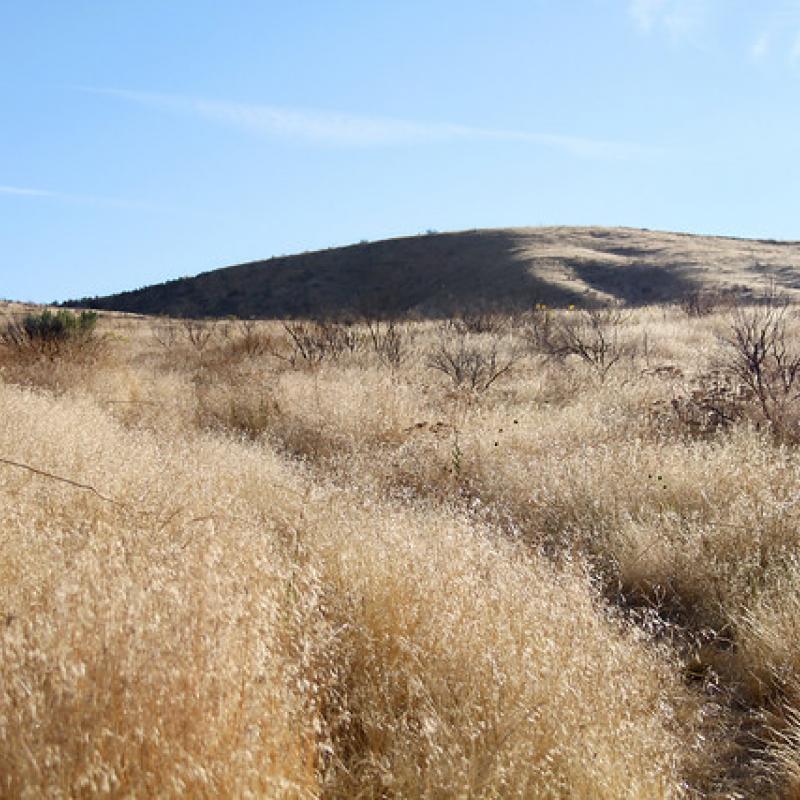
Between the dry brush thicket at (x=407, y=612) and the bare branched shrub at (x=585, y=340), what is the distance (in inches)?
162

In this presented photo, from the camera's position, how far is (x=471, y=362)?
11.9m

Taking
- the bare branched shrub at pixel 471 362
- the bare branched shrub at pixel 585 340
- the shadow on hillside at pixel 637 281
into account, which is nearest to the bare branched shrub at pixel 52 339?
the bare branched shrub at pixel 471 362

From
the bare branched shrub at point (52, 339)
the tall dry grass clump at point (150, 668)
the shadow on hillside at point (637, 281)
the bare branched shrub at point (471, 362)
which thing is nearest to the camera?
the tall dry grass clump at point (150, 668)

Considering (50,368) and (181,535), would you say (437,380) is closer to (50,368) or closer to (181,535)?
(50,368)

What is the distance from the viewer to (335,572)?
137 inches

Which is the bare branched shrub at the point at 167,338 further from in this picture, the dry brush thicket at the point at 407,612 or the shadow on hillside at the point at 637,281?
the shadow on hillside at the point at 637,281

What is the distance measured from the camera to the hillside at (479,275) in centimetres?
3575

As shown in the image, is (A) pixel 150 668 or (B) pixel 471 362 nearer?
(A) pixel 150 668

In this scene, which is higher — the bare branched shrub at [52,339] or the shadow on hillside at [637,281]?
the shadow on hillside at [637,281]

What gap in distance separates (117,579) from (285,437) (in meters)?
5.20

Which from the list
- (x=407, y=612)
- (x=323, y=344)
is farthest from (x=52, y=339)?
(x=407, y=612)

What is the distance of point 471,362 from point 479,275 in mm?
33621

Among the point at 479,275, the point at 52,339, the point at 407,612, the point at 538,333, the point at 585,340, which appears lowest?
the point at 407,612

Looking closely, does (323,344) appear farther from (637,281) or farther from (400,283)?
(400,283)
